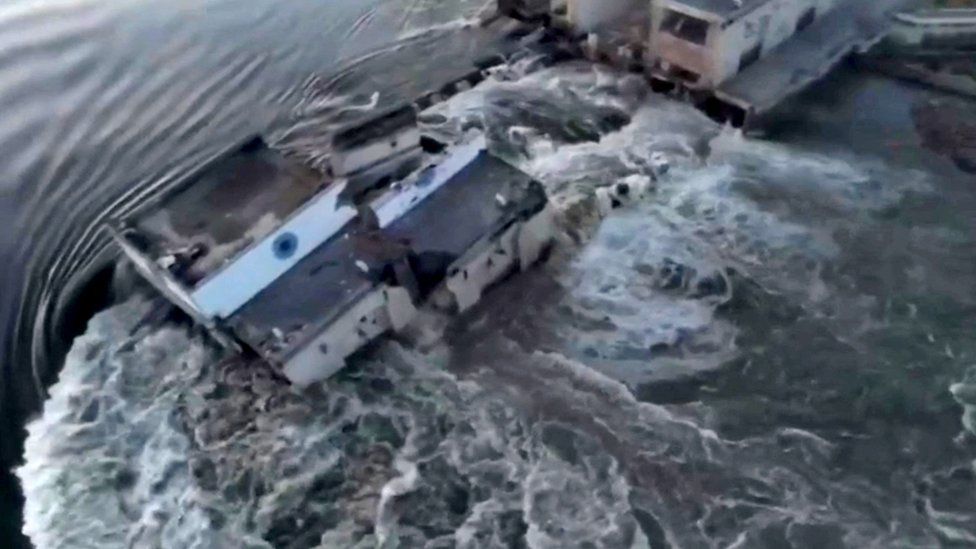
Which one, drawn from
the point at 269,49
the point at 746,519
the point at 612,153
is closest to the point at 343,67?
the point at 269,49

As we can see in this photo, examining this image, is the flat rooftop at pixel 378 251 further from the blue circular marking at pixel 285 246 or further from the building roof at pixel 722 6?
the building roof at pixel 722 6

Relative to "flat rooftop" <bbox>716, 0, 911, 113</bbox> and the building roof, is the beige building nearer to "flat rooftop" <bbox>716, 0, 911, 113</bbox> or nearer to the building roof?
the building roof

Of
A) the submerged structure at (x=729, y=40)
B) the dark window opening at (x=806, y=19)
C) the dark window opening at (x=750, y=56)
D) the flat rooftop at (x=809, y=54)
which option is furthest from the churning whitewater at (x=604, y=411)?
the dark window opening at (x=806, y=19)

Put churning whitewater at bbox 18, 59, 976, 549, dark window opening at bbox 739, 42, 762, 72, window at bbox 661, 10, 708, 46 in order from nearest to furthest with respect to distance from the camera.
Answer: churning whitewater at bbox 18, 59, 976, 549 < window at bbox 661, 10, 708, 46 < dark window opening at bbox 739, 42, 762, 72

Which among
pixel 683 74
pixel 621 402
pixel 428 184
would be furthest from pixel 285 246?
pixel 683 74

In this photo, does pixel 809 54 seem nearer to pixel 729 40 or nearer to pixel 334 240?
pixel 729 40

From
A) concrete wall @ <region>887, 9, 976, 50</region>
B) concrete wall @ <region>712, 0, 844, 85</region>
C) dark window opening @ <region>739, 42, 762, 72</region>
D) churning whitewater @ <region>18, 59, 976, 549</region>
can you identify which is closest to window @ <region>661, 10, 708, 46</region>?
concrete wall @ <region>712, 0, 844, 85</region>
